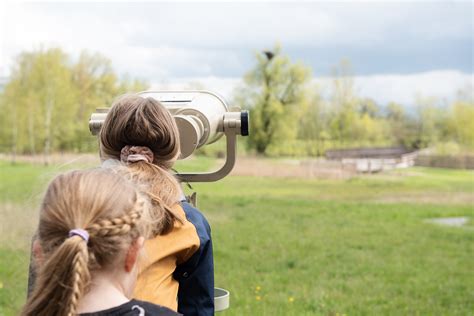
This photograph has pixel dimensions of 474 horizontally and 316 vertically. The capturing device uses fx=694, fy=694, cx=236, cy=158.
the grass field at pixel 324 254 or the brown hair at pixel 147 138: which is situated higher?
the brown hair at pixel 147 138

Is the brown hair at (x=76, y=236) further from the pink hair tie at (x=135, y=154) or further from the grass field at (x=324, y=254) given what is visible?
the pink hair tie at (x=135, y=154)

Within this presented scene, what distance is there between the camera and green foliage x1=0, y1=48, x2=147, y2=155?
3016 cm

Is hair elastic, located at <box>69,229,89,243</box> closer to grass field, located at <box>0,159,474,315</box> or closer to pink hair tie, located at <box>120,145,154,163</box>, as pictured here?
grass field, located at <box>0,159,474,315</box>

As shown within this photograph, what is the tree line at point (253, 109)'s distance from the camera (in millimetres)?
30234

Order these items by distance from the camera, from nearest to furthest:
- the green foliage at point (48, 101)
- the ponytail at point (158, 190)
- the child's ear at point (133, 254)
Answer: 1. the child's ear at point (133, 254)
2. the ponytail at point (158, 190)
3. the green foliage at point (48, 101)

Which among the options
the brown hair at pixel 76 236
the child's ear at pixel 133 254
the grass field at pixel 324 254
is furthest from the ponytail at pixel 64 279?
the grass field at pixel 324 254

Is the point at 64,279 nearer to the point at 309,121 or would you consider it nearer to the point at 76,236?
the point at 76,236

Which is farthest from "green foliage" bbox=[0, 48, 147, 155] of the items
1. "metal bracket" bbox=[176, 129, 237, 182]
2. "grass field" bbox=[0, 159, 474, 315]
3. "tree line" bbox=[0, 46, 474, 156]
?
"metal bracket" bbox=[176, 129, 237, 182]

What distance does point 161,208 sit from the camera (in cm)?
197

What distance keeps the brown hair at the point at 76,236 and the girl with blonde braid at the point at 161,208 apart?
31 cm

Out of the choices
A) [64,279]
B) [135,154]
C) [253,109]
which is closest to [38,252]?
[64,279]

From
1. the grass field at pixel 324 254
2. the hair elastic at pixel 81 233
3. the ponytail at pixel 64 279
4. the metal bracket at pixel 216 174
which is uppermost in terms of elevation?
the metal bracket at pixel 216 174

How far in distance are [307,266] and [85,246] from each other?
595 centimetres

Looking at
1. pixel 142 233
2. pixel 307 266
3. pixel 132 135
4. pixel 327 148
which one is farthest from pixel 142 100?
pixel 327 148
